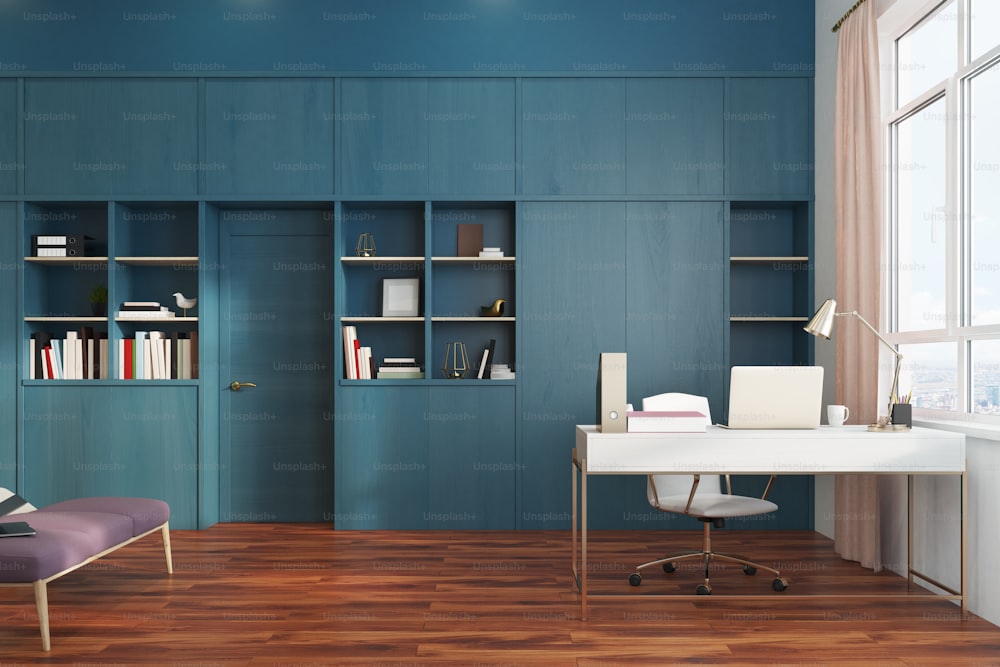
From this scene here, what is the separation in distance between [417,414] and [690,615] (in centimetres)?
244

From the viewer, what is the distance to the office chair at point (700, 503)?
4023 millimetres

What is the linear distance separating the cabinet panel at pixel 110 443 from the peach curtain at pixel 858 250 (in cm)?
409

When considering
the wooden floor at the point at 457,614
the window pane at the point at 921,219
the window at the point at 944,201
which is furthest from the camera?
the window pane at the point at 921,219

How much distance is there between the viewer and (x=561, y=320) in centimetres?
561

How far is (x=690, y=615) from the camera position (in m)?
3.72

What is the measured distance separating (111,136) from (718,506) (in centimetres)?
451

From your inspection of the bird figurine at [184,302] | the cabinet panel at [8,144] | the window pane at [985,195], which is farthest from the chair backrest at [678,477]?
the cabinet panel at [8,144]

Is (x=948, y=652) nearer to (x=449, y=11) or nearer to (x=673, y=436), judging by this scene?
(x=673, y=436)

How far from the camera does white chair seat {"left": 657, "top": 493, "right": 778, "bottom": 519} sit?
4.00 meters

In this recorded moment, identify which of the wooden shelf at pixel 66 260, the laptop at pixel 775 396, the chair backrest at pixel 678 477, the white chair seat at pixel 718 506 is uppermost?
the wooden shelf at pixel 66 260

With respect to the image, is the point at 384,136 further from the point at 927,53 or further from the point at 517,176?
the point at 927,53

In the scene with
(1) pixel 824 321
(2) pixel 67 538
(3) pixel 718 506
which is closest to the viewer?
(2) pixel 67 538

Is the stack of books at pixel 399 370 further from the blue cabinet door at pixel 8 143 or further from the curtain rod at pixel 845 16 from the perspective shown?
the curtain rod at pixel 845 16

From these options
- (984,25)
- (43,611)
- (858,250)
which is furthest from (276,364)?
(984,25)
